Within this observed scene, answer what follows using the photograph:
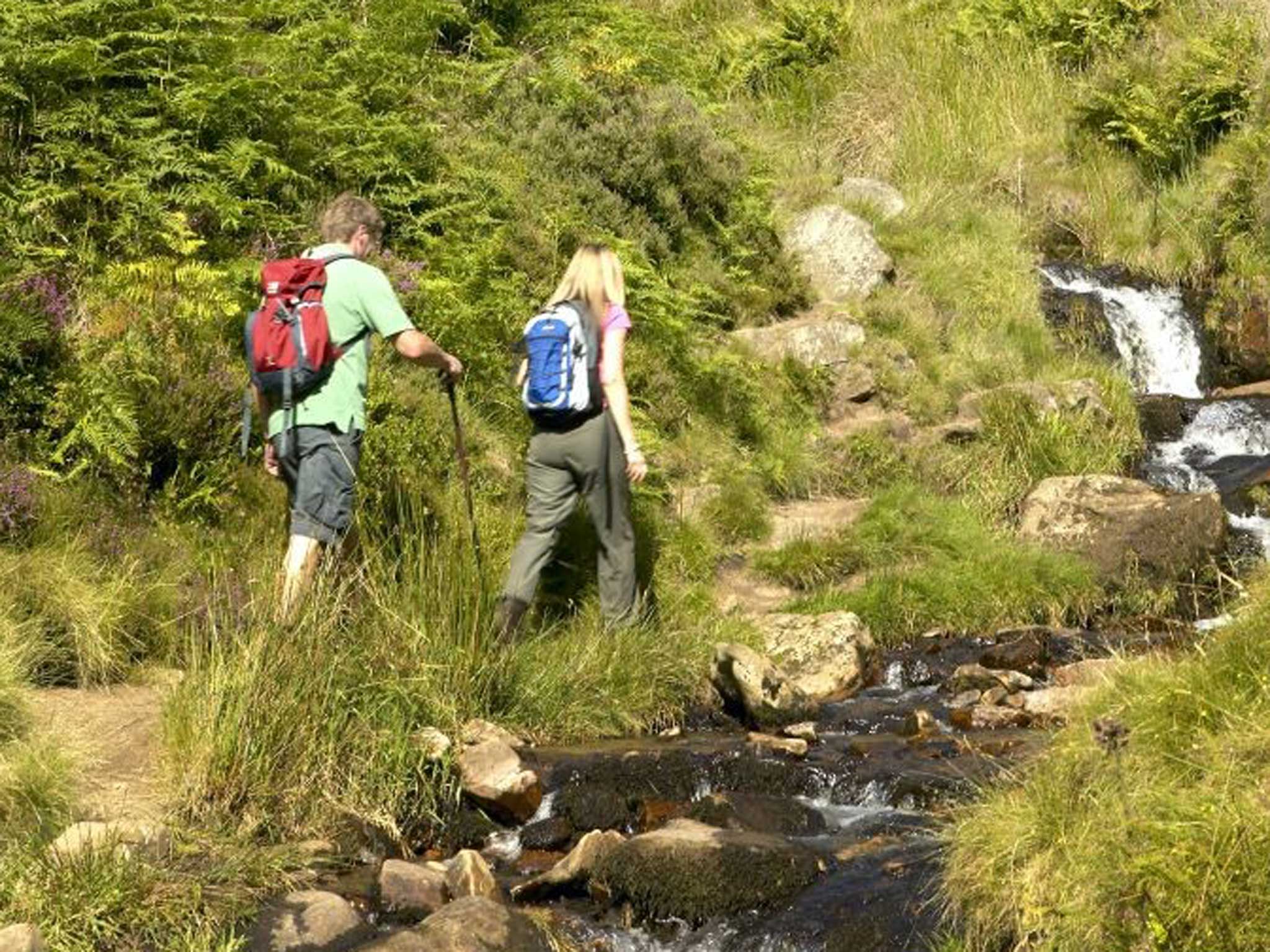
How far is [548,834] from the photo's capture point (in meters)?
7.16

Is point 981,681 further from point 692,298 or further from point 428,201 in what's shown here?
point 428,201

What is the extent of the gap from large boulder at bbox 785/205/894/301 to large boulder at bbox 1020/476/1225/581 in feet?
13.2

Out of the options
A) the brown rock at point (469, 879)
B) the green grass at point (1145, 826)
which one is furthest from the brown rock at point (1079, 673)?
the brown rock at point (469, 879)

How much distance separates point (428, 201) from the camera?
12641 millimetres

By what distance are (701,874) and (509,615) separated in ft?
8.74

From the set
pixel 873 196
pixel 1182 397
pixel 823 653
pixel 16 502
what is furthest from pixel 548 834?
pixel 873 196

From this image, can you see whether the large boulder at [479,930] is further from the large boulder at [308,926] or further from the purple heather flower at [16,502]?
the purple heather flower at [16,502]

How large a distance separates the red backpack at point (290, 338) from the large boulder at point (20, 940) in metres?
3.08

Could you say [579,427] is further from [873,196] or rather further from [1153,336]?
[873,196]

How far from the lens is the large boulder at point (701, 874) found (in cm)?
Result: 640

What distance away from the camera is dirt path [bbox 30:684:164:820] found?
6574 mm

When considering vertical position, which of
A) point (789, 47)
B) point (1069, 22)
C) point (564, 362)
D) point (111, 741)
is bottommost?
point (111, 741)

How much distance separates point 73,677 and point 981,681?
4839 mm

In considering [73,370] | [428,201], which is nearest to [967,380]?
[428,201]
